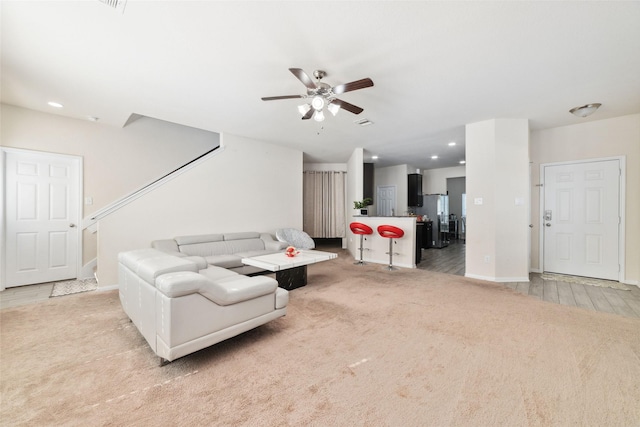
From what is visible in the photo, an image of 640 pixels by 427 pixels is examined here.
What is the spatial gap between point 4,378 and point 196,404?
1485 mm

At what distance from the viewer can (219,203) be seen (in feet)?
16.7

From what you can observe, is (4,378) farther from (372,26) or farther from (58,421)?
(372,26)

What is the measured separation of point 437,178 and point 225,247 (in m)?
8.04

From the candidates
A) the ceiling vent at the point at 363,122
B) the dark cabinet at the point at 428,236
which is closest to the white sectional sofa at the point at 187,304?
the ceiling vent at the point at 363,122

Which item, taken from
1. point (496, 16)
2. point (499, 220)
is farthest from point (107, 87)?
point (499, 220)

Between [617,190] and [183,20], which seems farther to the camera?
[617,190]

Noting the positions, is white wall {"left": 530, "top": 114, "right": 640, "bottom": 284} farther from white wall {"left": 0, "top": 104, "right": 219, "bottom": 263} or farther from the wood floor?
white wall {"left": 0, "top": 104, "right": 219, "bottom": 263}

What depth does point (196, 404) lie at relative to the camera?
5.01 ft

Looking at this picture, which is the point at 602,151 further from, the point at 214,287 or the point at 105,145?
the point at 105,145

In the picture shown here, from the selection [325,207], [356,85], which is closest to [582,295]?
[356,85]

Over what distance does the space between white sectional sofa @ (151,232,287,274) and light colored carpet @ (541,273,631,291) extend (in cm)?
482

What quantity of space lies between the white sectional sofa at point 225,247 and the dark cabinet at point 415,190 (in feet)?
17.6

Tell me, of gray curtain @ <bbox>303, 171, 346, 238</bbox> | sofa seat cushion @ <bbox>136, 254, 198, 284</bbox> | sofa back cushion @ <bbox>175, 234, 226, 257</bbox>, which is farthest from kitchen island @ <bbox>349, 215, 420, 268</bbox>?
sofa seat cushion @ <bbox>136, 254, 198, 284</bbox>

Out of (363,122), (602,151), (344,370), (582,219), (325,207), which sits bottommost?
(344,370)
